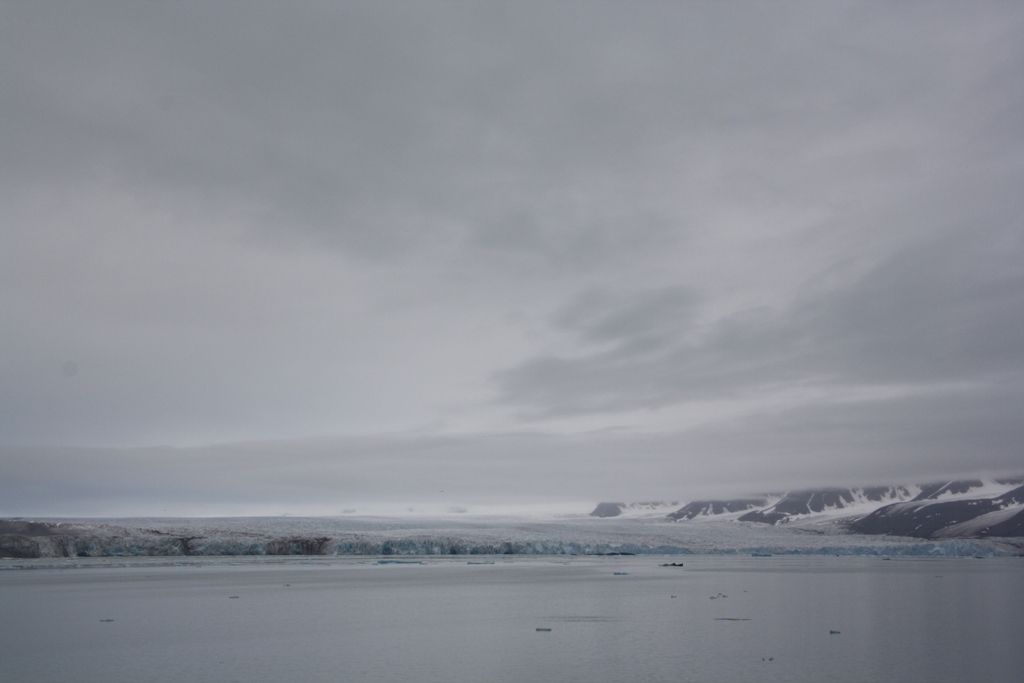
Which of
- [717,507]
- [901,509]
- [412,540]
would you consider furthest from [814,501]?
[412,540]

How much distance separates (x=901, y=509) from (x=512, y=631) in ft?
441

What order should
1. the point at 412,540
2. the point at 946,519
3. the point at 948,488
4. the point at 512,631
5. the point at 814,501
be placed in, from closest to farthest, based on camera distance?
the point at 512,631 → the point at 412,540 → the point at 946,519 → the point at 948,488 → the point at 814,501

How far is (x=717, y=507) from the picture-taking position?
17350 centimetres

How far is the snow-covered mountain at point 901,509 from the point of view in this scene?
109363 millimetres

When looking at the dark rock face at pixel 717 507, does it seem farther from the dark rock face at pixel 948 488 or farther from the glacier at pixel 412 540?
the glacier at pixel 412 540

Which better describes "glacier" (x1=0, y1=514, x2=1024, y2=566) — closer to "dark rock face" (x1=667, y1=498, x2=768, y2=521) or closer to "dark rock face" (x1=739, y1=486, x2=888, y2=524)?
"dark rock face" (x1=739, y1=486, x2=888, y2=524)

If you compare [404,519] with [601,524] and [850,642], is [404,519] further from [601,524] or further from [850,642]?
[850,642]

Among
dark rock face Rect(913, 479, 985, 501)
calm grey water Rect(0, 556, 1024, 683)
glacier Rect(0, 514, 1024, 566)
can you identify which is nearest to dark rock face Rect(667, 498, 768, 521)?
dark rock face Rect(913, 479, 985, 501)

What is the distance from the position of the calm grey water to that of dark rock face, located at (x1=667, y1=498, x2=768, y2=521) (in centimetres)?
14741

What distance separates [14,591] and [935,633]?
83.8 feet

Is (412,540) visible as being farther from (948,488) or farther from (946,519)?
(948,488)

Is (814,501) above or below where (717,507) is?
above

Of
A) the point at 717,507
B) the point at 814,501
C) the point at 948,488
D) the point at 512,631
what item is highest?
the point at 512,631

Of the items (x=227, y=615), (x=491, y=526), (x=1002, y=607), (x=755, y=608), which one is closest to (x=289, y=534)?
(x=491, y=526)
